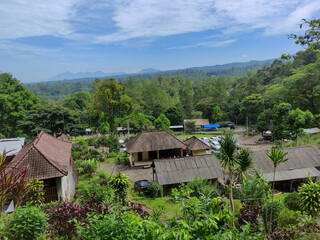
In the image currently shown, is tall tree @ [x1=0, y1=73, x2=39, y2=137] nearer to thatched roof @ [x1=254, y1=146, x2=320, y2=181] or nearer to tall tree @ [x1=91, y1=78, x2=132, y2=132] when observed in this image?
tall tree @ [x1=91, y1=78, x2=132, y2=132]

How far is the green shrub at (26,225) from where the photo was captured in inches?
215

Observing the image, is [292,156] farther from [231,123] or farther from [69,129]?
[231,123]

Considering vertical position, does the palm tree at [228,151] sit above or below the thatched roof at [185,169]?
above

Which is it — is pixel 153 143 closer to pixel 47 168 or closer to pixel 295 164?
pixel 295 164

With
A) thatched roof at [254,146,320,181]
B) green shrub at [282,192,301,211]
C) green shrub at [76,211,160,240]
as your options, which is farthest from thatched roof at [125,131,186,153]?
green shrub at [76,211,160,240]

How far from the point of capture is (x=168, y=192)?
56.3 ft

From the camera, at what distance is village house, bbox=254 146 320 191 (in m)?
17.0

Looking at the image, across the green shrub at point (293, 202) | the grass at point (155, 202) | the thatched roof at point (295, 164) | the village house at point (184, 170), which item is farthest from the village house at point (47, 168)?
the thatched roof at point (295, 164)

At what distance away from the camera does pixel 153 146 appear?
87.4 feet

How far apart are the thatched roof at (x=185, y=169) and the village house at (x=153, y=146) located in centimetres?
884

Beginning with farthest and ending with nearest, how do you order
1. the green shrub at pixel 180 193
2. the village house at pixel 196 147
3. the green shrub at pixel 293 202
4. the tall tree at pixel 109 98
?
the tall tree at pixel 109 98
the village house at pixel 196 147
the green shrub at pixel 293 202
the green shrub at pixel 180 193

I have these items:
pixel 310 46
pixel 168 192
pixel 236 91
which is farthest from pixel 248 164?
pixel 236 91

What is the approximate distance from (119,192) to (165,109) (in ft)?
166

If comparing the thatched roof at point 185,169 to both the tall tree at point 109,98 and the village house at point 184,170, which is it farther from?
the tall tree at point 109,98
